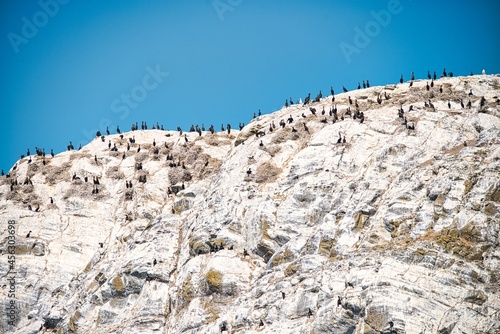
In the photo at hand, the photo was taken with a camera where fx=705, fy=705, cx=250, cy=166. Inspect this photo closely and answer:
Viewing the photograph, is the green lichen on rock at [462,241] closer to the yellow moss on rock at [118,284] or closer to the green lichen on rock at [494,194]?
the green lichen on rock at [494,194]

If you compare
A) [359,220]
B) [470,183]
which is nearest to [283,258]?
[359,220]

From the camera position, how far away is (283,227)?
7588 centimetres

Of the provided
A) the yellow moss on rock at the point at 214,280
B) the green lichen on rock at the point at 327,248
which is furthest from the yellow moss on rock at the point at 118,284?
the green lichen on rock at the point at 327,248

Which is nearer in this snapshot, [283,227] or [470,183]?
[470,183]

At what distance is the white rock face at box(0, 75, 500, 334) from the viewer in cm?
6003

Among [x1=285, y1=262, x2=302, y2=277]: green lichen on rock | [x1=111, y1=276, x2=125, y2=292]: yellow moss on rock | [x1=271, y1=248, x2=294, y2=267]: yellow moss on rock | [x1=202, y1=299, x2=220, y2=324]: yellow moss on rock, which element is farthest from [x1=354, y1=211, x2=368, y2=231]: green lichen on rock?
[x1=111, y1=276, x2=125, y2=292]: yellow moss on rock

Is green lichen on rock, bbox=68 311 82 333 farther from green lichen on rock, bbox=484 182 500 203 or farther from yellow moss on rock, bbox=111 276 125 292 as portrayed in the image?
green lichen on rock, bbox=484 182 500 203

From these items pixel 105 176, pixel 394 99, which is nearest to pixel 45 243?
pixel 105 176

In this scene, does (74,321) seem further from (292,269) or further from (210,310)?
(292,269)

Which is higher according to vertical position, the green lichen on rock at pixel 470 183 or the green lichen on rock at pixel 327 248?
the green lichen on rock at pixel 470 183

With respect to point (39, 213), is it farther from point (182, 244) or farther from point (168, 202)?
point (182, 244)

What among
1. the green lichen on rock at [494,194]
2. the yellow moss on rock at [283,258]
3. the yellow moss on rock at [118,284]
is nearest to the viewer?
the green lichen on rock at [494,194]

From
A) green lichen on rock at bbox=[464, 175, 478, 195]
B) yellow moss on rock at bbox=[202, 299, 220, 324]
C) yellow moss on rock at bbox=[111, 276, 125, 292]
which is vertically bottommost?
yellow moss on rock at bbox=[202, 299, 220, 324]

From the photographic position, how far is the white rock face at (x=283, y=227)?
60.0 meters
